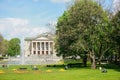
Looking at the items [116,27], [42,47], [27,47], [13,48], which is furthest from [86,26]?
[13,48]

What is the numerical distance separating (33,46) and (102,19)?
347 ft

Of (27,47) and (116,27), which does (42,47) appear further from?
(116,27)

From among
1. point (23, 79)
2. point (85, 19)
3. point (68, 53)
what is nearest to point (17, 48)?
point (68, 53)

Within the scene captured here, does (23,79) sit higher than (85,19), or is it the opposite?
(85,19)

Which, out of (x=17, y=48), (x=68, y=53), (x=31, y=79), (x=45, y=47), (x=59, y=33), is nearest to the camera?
(x=31, y=79)

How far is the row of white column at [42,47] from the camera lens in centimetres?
16225

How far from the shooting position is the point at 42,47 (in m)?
165

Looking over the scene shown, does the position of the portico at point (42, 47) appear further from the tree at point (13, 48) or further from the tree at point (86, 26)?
the tree at point (86, 26)

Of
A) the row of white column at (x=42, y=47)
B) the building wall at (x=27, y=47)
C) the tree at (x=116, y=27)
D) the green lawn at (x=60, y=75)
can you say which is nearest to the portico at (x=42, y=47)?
the row of white column at (x=42, y=47)

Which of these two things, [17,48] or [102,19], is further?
[17,48]

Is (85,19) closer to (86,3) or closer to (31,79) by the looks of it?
(86,3)

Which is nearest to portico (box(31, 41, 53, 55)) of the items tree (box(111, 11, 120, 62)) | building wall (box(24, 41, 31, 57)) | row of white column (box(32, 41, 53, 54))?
row of white column (box(32, 41, 53, 54))

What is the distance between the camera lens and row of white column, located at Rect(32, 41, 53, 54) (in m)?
162

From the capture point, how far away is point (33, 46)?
166 m
